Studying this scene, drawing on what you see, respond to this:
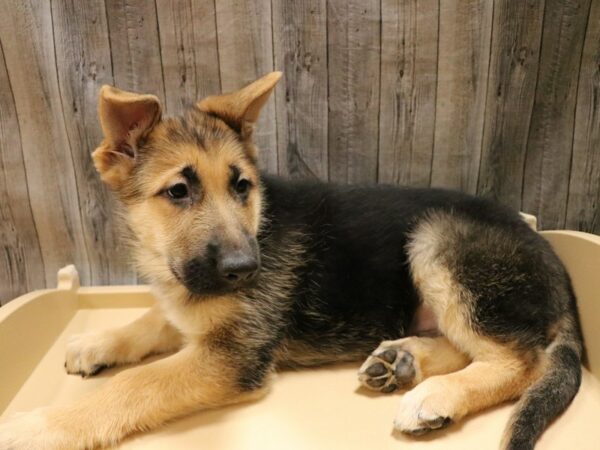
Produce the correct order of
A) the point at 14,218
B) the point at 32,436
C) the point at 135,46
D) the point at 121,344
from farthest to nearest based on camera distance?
1. the point at 14,218
2. the point at 135,46
3. the point at 121,344
4. the point at 32,436

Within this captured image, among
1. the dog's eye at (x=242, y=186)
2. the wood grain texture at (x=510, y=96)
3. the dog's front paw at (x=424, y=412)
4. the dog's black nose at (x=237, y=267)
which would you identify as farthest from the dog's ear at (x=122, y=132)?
the wood grain texture at (x=510, y=96)

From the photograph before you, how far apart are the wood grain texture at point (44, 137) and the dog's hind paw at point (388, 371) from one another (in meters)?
1.96

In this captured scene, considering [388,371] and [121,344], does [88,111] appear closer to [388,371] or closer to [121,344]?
[121,344]

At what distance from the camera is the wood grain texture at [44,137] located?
2881 millimetres

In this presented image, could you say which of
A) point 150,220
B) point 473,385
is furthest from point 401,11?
point 473,385

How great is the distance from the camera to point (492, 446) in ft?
6.86

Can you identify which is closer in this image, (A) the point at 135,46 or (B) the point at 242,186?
(B) the point at 242,186

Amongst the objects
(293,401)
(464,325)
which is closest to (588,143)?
(464,325)

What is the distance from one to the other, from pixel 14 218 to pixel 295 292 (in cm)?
187

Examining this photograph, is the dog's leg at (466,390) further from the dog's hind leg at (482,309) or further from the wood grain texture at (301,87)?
the wood grain texture at (301,87)

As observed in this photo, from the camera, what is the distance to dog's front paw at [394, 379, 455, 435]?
6.95 feet

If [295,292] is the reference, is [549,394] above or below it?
below

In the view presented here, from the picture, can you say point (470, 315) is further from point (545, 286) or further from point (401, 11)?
point (401, 11)

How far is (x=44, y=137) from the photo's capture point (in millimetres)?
3092
